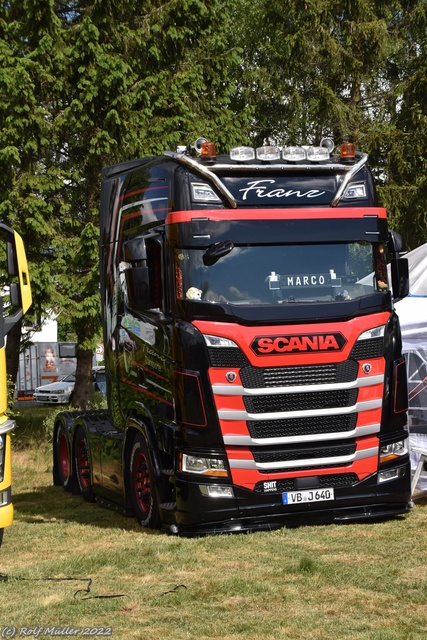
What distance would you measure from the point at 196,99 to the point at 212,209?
46.9 feet

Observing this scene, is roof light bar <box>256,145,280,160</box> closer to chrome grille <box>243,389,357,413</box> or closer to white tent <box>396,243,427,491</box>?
chrome grille <box>243,389,357,413</box>

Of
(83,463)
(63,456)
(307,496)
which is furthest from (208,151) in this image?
(63,456)

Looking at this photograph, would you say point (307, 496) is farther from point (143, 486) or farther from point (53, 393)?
point (53, 393)

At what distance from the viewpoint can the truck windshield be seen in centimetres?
1051

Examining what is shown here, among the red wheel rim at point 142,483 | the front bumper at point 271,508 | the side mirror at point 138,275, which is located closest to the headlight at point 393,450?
the front bumper at point 271,508

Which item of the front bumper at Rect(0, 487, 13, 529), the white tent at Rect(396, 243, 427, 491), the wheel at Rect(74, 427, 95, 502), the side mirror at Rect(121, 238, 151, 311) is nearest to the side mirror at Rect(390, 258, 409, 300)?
the white tent at Rect(396, 243, 427, 491)

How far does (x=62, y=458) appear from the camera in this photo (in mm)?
16094

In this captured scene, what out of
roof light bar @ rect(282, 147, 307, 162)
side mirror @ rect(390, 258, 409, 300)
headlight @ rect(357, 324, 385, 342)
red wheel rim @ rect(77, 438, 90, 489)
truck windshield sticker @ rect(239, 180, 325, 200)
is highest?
roof light bar @ rect(282, 147, 307, 162)

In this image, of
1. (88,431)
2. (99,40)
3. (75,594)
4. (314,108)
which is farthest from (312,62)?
(75,594)

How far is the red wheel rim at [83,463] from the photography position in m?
14.7

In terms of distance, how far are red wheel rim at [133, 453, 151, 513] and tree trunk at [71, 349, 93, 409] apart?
12473 mm

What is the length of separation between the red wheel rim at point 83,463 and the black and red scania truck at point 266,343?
359 cm

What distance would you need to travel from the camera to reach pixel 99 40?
22219 millimetres

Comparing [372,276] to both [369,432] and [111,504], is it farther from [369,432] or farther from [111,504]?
[111,504]
